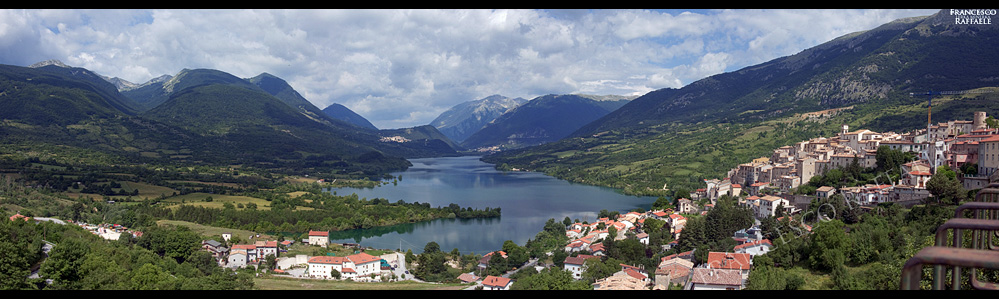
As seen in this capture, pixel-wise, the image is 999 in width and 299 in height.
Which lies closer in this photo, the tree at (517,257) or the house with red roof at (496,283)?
the house with red roof at (496,283)

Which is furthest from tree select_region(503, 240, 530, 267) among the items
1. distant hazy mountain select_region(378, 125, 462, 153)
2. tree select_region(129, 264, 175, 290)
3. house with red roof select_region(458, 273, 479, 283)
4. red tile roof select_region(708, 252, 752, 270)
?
distant hazy mountain select_region(378, 125, 462, 153)

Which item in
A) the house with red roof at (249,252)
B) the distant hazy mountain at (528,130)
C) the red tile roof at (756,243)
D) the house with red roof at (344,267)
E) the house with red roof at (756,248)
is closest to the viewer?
the house with red roof at (756,248)

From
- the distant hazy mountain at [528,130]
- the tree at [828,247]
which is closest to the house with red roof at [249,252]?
the tree at [828,247]

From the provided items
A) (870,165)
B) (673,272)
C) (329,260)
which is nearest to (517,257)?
(673,272)

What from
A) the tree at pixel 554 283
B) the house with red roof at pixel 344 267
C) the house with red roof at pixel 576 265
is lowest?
the house with red roof at pixel 344 267

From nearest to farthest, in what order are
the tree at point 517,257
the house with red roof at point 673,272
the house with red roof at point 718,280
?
the house with red roof at point 718,280
the house with red roof at point 673,272
the tree at point 517,257

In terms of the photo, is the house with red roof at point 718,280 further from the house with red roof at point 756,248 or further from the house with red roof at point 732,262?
the house with red roof at point 756,248

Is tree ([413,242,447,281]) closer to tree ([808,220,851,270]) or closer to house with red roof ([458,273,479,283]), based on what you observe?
house with red roof ([458,273,479,283])

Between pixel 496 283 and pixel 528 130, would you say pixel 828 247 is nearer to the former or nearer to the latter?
pixel 496 283
